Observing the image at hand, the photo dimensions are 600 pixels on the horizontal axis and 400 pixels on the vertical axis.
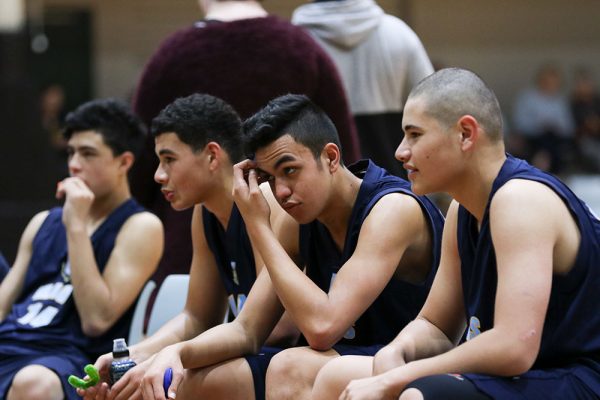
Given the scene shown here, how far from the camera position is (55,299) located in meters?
4.57

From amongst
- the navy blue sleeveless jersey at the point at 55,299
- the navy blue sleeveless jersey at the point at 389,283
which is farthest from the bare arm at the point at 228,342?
the navy blue sleeveless jersey at the point at 55,299

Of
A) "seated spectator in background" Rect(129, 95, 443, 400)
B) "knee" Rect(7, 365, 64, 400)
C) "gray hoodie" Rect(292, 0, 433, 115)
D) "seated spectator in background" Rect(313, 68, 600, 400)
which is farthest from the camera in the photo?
"gray hoodie" Rect(292, 0, 433, 115)

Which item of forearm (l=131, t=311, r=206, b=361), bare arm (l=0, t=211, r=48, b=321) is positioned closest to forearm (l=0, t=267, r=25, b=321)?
bare arm (l=0, t=211, r=48, b=321)

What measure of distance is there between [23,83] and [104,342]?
4262 millimetres

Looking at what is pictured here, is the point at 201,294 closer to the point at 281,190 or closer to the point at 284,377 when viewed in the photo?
the point at 281,190

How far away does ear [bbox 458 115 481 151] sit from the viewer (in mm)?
2947

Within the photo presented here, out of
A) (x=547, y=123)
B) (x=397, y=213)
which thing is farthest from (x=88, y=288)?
(x=547, y=123)

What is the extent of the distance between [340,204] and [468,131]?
0.63 metres

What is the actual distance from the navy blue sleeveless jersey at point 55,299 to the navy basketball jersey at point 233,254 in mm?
675

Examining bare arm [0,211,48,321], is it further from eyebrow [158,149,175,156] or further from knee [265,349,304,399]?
knee [265,349,304,399]

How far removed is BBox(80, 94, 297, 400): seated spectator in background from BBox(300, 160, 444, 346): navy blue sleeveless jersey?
0.33 m

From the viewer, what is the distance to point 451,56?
47.8 ft

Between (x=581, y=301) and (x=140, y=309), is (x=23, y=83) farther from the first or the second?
(x=581, y=301)

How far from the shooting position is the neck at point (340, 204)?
3.46 meters
